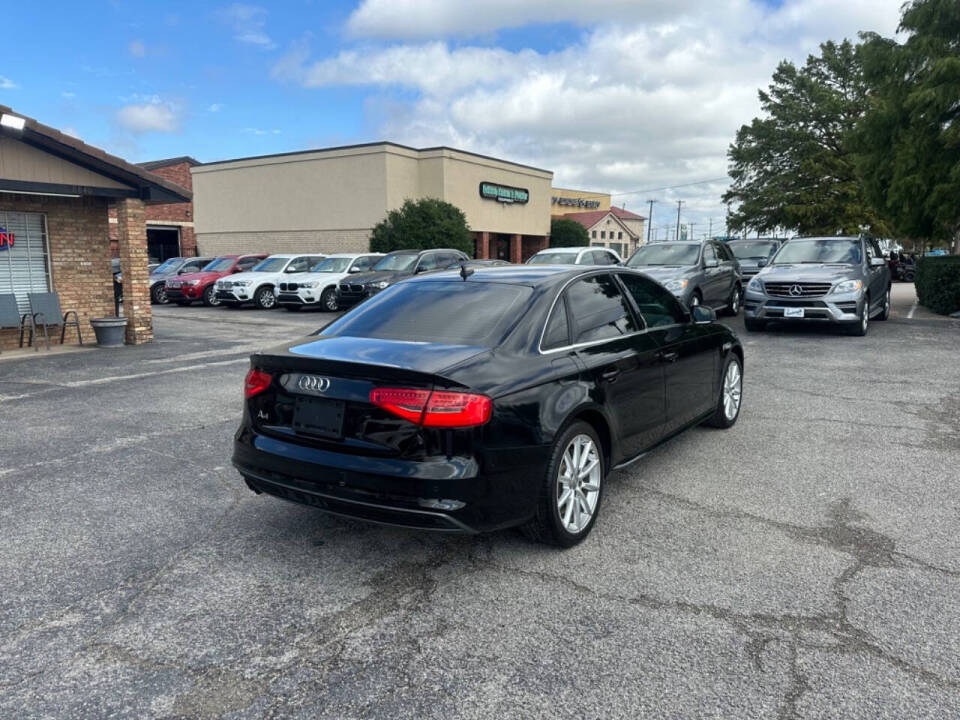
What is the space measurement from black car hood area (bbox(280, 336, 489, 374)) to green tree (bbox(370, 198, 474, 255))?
26347 millimetres

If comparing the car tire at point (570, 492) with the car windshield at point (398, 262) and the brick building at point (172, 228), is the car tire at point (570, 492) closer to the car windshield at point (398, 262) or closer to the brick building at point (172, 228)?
the car windshield at point (398, 262)

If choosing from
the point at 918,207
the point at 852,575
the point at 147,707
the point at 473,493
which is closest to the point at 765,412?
the point at 852,575

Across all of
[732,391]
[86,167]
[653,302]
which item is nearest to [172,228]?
[86,167]

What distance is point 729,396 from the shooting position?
261 inches

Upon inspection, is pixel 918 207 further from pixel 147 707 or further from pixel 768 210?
pixel 768 210

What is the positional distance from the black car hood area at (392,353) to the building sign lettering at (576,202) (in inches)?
2690

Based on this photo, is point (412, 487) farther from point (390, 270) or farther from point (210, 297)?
point (210, 297)

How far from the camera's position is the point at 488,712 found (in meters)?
2.63

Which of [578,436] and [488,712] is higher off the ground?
[578,436]

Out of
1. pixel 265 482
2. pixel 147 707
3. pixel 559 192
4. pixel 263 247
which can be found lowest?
pixel 147 707

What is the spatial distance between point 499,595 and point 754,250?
19173mm

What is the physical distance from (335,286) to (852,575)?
59.6 ft

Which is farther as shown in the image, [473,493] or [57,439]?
[57,439]

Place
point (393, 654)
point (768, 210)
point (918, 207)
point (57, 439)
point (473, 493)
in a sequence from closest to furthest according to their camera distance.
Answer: point (393, 654)
point (473, 493)
point (57, 439)
point (918, 207)
point (768, 210)
